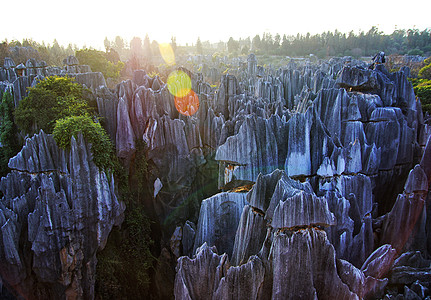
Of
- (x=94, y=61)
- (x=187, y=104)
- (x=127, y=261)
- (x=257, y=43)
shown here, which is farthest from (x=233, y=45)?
(x=127, y=261)

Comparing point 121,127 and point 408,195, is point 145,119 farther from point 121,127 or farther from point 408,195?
point 408,195

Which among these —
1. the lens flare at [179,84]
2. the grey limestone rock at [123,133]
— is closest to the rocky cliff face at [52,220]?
the grey limestone rock at [123,133]

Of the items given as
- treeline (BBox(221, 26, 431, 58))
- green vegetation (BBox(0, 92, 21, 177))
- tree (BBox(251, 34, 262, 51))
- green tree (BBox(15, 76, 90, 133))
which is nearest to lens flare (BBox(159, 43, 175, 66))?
treeline (BBox(221, 26, 431, 58))

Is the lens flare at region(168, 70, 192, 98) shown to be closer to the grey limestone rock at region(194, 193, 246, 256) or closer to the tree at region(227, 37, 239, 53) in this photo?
the grey limestone rock at region(194, 193, 246, 256)

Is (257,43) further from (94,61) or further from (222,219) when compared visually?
(222,219)

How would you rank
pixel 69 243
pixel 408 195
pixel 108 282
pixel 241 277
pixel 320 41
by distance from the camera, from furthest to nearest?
1. pixel 320 41
2. pixel 108 282
3. pixel 69 243
4. pixel 408 195
5. pixel 241 277

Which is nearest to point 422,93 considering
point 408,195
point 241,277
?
point 408,195
